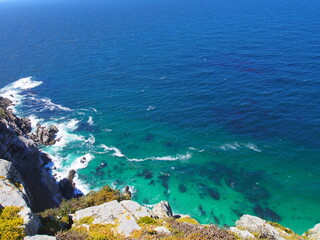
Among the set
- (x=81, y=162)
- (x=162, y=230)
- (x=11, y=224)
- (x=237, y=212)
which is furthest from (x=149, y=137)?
(x=11, y=224)

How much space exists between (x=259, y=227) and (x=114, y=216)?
19.5 meters

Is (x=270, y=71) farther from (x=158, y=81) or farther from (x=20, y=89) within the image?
(x=20, y=89)

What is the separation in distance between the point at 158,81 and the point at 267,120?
172 feet

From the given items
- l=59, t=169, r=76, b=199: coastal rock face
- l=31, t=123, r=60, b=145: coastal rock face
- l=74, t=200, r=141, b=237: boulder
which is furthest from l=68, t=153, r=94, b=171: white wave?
l=74, t=200, r=141, b=237: boulder

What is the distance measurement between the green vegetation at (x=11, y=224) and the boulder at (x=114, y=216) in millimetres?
8188

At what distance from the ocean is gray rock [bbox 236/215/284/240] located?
78.9 feet

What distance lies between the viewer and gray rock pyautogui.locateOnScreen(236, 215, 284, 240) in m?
31.2

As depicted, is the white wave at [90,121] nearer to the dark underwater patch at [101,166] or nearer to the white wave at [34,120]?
the white wave at [34,120]

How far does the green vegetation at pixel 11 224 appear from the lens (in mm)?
21281

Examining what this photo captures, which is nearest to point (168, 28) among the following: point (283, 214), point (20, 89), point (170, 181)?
point (20, 89)

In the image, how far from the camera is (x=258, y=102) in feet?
310

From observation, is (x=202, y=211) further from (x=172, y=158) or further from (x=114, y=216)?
(x=114, y=216)

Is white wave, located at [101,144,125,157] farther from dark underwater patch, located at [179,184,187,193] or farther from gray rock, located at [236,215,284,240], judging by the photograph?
gray rock, located at [236,215,284,240]

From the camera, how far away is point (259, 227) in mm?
33250
